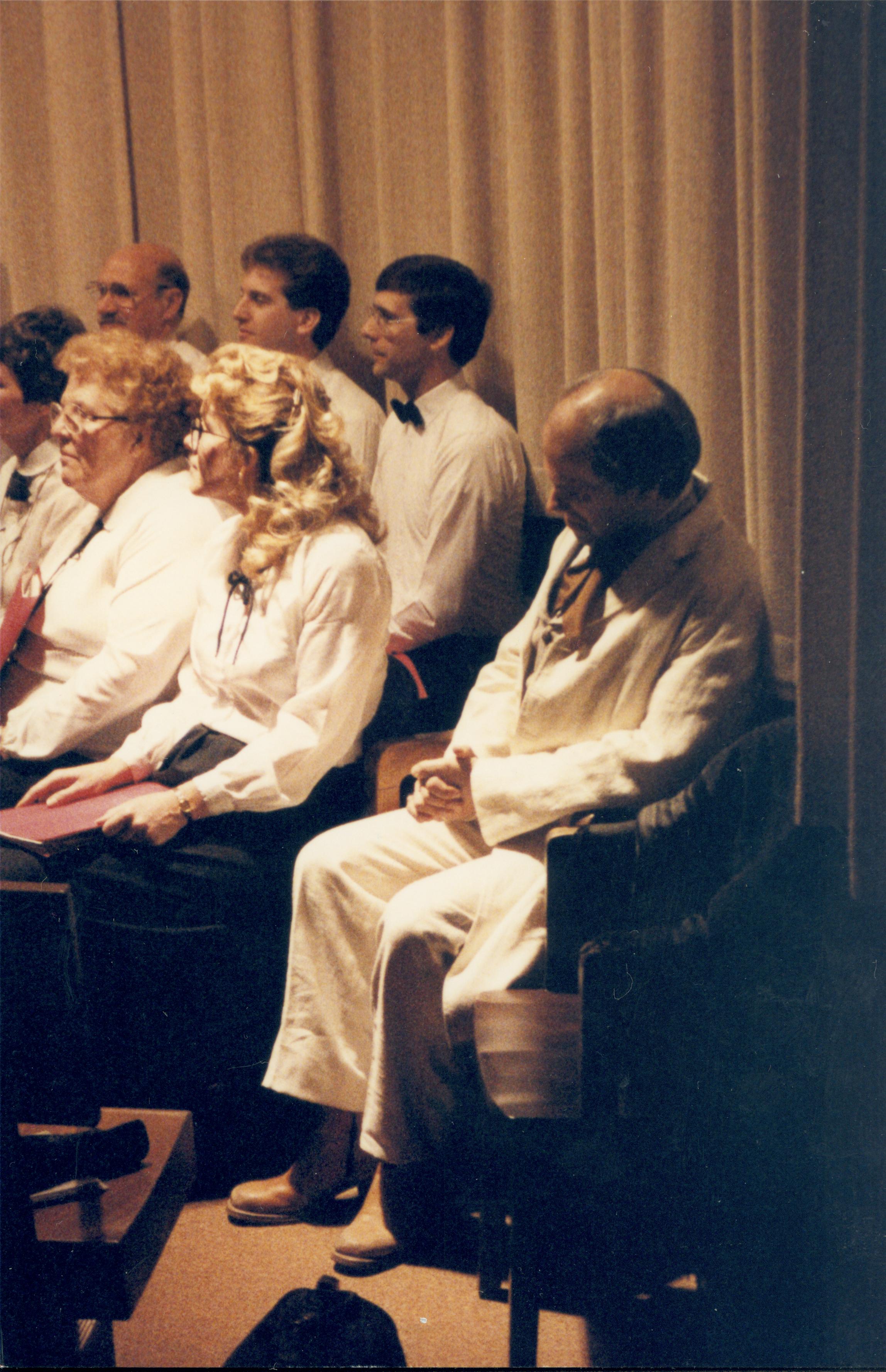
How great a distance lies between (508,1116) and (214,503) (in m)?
1.51

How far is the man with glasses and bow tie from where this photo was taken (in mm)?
2900

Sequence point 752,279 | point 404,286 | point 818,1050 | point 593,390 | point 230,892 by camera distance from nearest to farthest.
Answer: point 818,1050 < point 593,390 < point 752,279 < point 230,892 < point 404,286

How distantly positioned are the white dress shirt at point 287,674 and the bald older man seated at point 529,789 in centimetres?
19

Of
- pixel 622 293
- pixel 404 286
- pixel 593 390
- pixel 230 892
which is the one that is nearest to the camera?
pixel 593 390

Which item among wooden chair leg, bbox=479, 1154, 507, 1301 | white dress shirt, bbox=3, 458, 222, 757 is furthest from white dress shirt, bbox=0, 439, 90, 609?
wooden chair leg, bbox=479, 1154, 507, 1301

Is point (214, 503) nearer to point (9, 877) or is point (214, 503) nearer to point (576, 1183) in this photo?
point (9, 877)

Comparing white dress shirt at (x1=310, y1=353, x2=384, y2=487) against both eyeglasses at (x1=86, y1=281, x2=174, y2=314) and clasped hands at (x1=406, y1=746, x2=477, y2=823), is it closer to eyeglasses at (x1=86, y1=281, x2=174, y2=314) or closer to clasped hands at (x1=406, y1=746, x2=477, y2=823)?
eyeglasses at (x1=86, y1=281, x2=174, y2=314)

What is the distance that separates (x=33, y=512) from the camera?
9.43 ft

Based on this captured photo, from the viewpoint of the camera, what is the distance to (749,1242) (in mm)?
1599

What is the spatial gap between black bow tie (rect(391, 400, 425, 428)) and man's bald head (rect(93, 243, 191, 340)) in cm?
79

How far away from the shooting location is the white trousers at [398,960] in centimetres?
192

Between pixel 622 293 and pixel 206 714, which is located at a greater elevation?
pixel 622 293

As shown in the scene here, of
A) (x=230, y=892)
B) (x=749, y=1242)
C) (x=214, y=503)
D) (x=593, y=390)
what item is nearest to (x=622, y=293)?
(x=593, y=390)

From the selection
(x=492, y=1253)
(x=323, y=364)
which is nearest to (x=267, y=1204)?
(x=492, y=1253)
